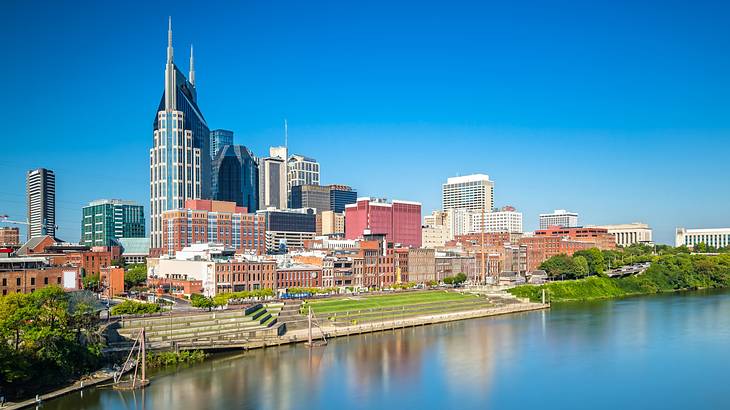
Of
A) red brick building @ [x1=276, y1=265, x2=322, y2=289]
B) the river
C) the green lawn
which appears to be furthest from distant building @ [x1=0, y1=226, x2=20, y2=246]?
the river

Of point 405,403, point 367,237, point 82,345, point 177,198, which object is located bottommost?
point 405,403

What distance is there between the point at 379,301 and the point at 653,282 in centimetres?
5739

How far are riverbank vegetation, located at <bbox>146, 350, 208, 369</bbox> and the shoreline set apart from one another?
1091 mm

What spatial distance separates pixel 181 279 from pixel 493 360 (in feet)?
149

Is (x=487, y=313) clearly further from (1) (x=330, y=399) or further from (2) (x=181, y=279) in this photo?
(1) (x=330, y=399)

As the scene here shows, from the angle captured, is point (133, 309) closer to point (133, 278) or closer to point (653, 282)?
point (133, 278)

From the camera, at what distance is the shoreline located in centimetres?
4062

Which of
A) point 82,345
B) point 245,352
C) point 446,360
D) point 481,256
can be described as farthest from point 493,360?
point 481,256

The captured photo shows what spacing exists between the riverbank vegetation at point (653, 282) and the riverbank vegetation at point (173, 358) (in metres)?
57.1

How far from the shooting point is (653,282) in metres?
114

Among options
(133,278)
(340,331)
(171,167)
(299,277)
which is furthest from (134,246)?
(340,331)

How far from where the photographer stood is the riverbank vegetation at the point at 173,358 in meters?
49.4

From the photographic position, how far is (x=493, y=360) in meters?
53.2

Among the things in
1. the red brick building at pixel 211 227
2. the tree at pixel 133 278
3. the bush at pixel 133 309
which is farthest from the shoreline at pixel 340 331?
the red brick building at pixel 211 227
